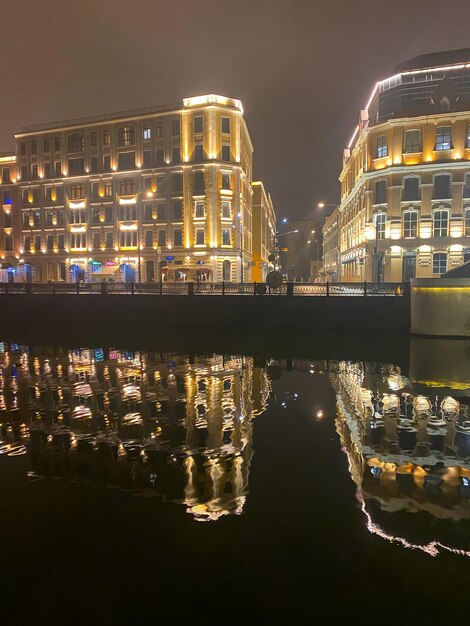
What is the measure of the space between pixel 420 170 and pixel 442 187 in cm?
286

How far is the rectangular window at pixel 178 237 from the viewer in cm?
5919

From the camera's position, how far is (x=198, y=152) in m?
58.4

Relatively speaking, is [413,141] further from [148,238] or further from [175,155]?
[148,238]

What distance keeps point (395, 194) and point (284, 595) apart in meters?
47.9

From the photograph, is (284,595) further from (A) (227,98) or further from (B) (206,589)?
(A) (227,98)

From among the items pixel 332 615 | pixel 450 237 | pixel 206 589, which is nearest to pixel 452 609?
pixel 332 615

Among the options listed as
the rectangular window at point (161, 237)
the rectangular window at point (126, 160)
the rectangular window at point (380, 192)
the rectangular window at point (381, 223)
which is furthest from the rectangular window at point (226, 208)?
the rectangular window at point (381, 223)

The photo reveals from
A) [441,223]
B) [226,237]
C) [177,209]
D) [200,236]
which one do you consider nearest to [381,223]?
[441,223]

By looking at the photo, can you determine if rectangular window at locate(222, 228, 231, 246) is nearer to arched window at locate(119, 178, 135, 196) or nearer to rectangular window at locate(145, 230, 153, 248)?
rectangular window at locate(145, 230, 153, 248)

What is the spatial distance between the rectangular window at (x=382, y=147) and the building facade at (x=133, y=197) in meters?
18.6

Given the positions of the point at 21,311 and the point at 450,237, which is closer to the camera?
the point at 21,311

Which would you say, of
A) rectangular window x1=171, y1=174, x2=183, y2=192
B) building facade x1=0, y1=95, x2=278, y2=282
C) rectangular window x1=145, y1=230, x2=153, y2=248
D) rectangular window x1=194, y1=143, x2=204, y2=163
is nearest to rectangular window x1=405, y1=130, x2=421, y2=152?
building facade x1=0, y1=95, x2=278, y2=282

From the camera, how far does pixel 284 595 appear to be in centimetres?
508

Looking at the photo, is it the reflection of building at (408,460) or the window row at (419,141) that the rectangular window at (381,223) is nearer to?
the window row at (419,141)
